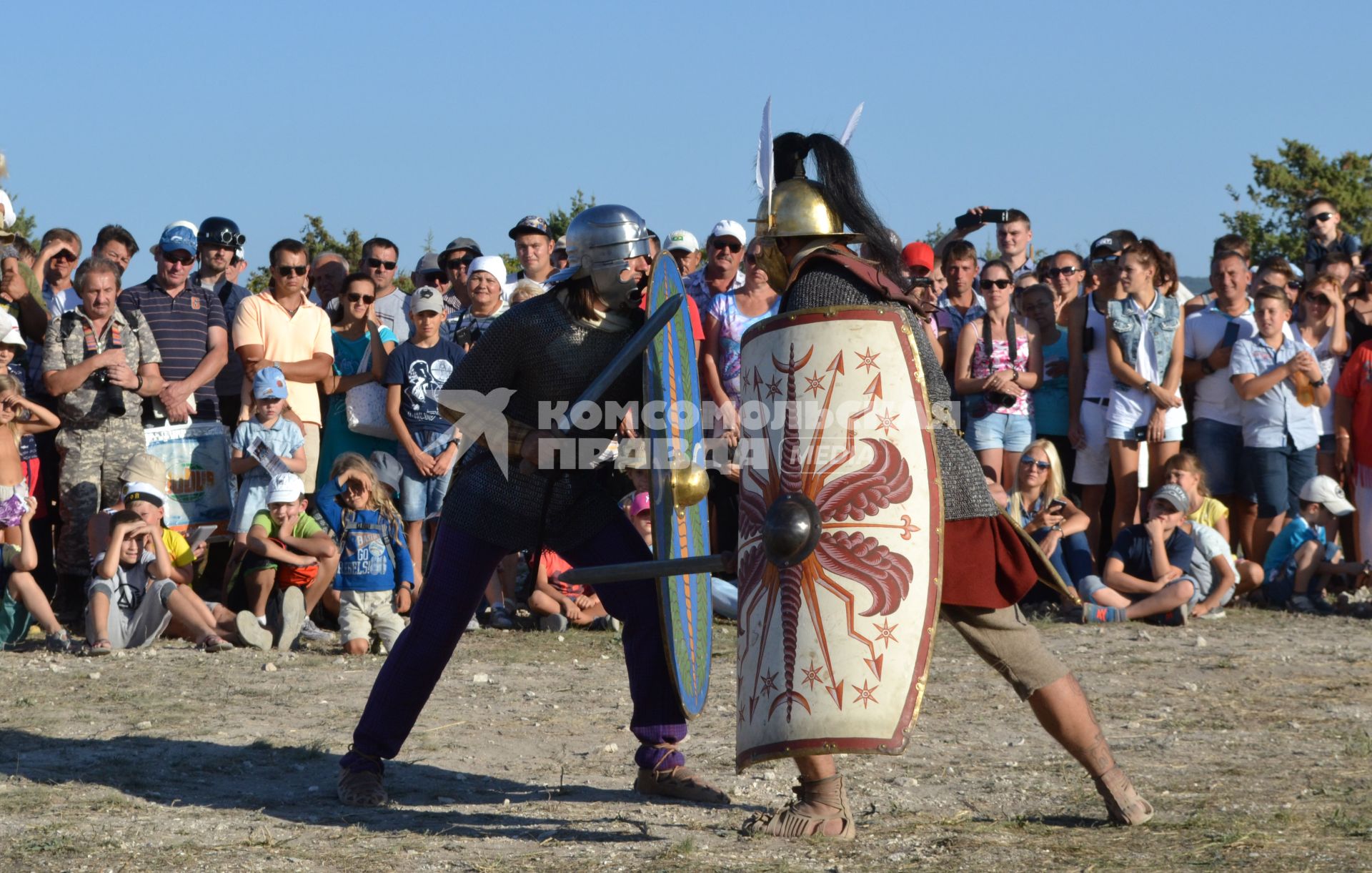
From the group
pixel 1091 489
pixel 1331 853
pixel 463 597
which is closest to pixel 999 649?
pixel 1331 853

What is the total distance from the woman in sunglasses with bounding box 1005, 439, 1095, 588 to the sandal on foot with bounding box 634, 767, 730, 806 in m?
3.78

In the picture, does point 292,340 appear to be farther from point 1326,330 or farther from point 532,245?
point 1326,330

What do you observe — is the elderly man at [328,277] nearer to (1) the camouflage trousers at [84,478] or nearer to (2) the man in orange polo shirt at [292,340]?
(2) the man in orange polo shirt at [292,340]

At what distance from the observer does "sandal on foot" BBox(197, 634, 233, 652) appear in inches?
282

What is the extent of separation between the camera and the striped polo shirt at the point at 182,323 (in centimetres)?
802

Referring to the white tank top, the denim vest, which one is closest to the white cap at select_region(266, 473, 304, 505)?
the white tank top

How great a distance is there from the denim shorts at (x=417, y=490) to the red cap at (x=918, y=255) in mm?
2367

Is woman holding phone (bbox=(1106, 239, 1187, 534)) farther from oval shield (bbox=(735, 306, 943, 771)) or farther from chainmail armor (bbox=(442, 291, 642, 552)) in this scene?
oval shield (bbox=(735, 306, 943, 771))

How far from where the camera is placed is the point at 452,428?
7.95m

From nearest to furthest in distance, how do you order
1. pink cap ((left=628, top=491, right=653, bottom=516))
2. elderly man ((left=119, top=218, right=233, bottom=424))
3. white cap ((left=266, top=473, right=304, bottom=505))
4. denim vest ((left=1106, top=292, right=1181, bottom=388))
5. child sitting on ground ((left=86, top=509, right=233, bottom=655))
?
child sitting on ground ((left=86, top=509, right=233, bottom=655))
white cap ((left=266, top=473, right=304, bottom=505))
elderly man ((left=119, top=218, right=233, bottom=424))
pink cap ((left=628, top=491, right=653, bottom=516))
denim vest ((left=1106, top=292, right=1181, bottom=388))

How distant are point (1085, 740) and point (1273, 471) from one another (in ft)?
16.4

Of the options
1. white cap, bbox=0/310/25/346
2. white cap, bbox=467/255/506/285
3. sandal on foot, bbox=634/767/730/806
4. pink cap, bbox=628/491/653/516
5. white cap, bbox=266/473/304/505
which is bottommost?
sandal on foot, bbox=634/767/730/806

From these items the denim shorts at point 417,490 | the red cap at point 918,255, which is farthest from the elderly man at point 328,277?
the red cap at point 918,255

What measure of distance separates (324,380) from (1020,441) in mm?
3385
